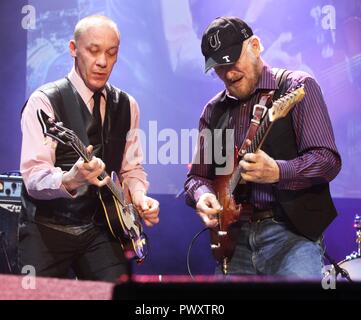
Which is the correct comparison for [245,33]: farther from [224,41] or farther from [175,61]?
[175,61]

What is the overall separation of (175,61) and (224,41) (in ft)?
2.46

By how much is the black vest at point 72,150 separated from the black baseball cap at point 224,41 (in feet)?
1.91

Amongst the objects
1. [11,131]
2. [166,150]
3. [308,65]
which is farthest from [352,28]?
[11,131]

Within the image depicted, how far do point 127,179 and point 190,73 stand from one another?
0.82 metres

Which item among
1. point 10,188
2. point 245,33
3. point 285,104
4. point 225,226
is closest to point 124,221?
point 225,226

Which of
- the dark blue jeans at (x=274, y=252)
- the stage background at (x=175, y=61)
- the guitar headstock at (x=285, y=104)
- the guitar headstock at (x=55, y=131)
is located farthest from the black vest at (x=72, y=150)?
the guitar headstock at (x=285, y=104)

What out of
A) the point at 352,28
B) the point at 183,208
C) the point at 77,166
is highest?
the point at 352,28

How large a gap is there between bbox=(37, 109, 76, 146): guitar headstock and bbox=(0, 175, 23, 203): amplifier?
2.40 feet

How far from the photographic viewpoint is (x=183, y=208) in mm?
3711

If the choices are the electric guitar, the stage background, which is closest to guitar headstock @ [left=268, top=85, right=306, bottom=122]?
the electric guitar

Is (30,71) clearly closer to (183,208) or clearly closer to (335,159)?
(183,208)

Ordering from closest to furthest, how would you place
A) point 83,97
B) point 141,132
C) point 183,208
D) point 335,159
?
point 335,159, point 83,97, point 141,132, point 183,208

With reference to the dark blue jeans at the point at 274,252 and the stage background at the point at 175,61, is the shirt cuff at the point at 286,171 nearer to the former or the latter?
the dark blue jeans at the point at 274,252

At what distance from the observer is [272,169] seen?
268 cm
